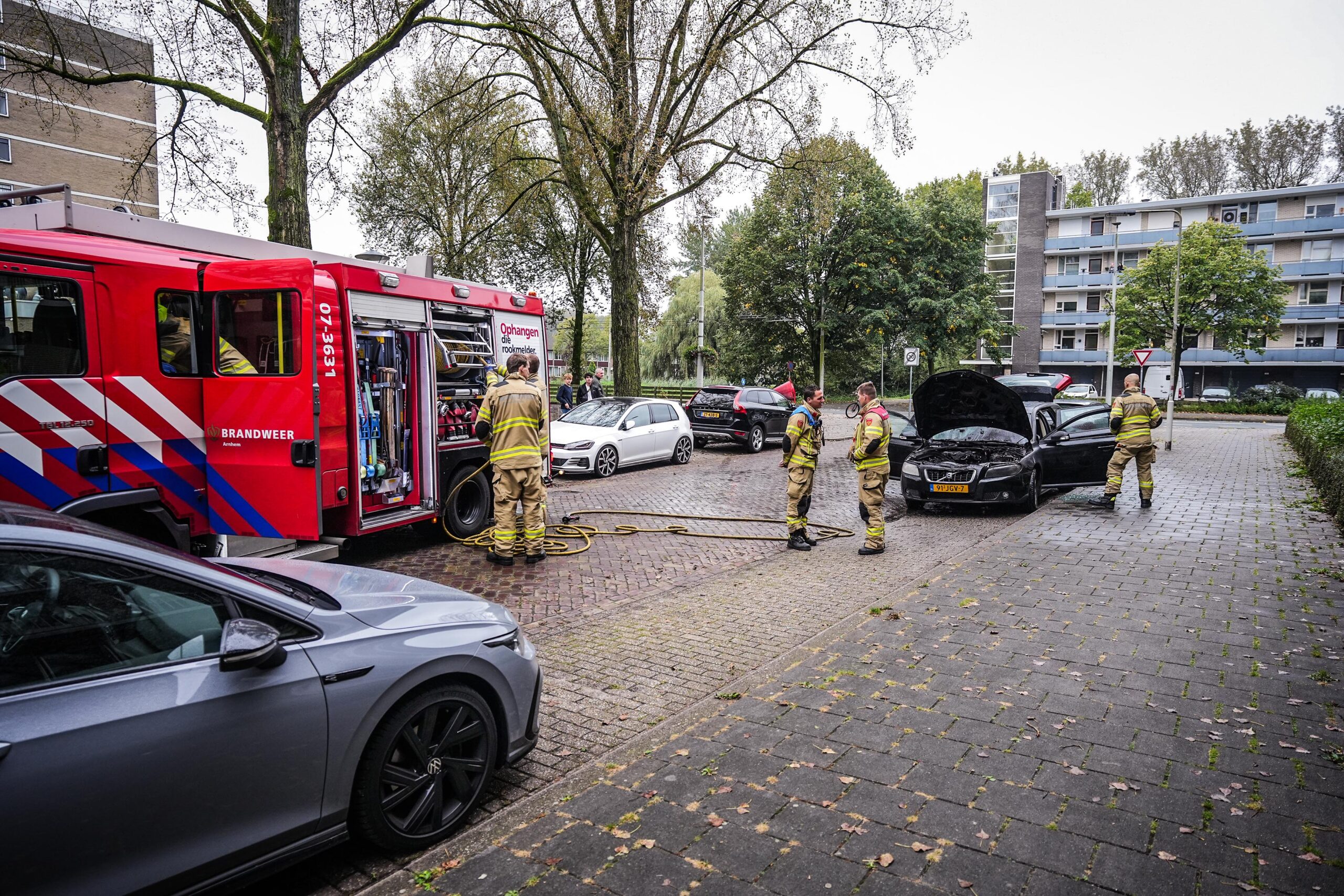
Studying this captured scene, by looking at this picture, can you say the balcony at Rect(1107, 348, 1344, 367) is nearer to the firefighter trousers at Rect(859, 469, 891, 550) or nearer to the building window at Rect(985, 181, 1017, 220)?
the building window at Rect(985, 181, 1017, 220)

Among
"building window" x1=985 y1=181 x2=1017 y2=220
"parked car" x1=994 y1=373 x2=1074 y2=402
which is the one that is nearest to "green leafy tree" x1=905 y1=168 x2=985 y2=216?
"building window" x1=985 y1=181 x2=1017 y2=220

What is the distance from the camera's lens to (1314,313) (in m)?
52.9

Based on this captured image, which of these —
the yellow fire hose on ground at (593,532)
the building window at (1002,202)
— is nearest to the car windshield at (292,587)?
the yellow fire hose on ground at (593,532)

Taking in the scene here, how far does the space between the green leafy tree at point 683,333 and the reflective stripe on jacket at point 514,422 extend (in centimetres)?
4234

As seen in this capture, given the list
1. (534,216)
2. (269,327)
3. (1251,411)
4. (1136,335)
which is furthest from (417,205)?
(1251,411)

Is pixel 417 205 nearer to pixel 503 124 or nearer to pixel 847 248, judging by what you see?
pixel 503 124

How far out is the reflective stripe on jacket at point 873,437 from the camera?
29.7ft

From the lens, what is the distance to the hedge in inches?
388

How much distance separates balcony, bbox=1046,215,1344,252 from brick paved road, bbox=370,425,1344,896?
50743mm

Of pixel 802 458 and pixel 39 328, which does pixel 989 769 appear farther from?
pixel 39 328

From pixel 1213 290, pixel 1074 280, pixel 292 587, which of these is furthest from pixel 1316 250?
pixel 292 587

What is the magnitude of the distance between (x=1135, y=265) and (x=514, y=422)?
206 ft

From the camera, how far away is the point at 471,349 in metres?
9.89

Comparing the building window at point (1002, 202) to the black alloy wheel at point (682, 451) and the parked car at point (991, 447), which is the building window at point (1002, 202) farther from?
the parked car at point (991, 447)
